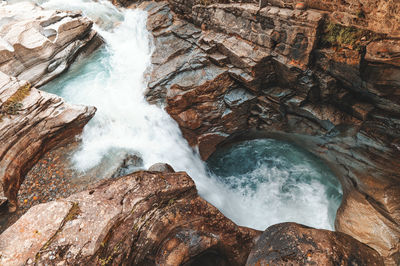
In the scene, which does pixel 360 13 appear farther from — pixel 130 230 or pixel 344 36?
pixel 130 230

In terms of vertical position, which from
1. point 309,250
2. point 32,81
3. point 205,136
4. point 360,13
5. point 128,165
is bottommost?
point 205,136

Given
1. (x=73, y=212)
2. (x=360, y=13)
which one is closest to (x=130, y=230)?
(x=73, y=212)

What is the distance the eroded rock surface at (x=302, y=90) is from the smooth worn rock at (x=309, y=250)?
11.9 feet

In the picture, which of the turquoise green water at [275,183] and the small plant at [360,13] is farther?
the turquoise green water at [275,183]

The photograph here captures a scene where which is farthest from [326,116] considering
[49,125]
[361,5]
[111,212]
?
[49,125]

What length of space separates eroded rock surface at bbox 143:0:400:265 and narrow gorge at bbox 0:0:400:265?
49 mm

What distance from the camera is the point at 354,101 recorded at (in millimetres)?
7559

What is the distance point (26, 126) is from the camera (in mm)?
7961

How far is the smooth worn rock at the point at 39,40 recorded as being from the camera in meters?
9.94

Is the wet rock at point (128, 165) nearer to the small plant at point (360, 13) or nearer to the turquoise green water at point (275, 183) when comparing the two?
the turquoise green water at point (275, 183)

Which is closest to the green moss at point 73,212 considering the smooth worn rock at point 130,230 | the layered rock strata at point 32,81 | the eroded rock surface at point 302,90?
the smooth worn rock at point 130,230

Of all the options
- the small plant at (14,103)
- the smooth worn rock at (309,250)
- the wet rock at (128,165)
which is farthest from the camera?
the wet rock at (128,165)

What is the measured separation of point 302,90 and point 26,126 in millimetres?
9867

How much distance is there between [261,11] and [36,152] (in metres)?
9.45
